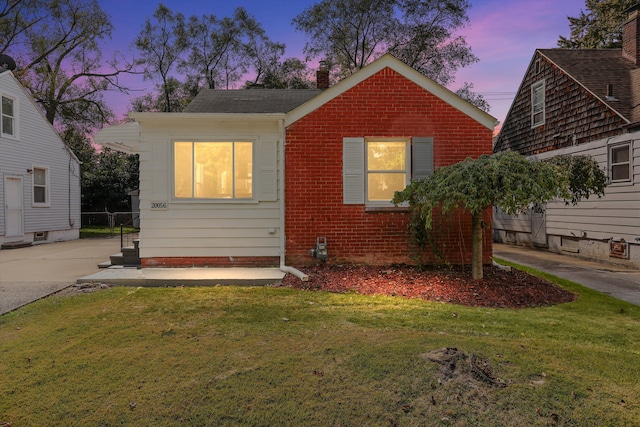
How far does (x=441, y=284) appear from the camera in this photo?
6645 millimetres

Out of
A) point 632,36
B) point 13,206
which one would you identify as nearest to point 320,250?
point 632,36

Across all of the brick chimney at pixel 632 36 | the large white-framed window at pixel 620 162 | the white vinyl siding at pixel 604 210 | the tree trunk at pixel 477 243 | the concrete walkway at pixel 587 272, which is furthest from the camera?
the brick chimney at pixel 632 36

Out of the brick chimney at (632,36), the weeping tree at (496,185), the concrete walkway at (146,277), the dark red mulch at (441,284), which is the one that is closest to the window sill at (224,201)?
the concrete walkway at (146,277)

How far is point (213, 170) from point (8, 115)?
11.0 meters

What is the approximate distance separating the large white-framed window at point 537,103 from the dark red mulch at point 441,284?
25.7ft

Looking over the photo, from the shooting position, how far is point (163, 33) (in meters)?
27.2

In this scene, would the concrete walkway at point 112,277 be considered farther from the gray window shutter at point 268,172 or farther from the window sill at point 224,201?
the gray window shutter at point 268,172

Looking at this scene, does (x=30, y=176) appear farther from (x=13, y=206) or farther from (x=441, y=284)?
(x=441, y=284)

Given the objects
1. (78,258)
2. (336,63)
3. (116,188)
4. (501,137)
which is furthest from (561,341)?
(116,188)

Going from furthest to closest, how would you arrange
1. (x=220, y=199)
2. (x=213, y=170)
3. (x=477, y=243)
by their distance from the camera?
(x=213, y=170) → (x=220, y=199) → (x=477, y=243)

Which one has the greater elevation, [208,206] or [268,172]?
[268,172]

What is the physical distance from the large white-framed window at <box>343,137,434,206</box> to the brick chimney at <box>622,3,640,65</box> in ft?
29.1

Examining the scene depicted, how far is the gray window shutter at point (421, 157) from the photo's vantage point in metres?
7.82

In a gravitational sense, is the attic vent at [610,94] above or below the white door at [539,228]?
above
